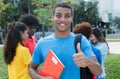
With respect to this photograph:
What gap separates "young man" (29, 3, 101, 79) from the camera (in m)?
2.73

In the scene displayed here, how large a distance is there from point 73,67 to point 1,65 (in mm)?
7868

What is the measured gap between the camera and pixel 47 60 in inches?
112

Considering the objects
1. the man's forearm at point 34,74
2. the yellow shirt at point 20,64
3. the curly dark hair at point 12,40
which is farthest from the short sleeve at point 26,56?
the man's forearm at point 34,74

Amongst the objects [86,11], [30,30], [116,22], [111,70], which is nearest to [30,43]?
[30,30]

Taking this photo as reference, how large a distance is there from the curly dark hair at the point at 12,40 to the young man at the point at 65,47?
1105mm

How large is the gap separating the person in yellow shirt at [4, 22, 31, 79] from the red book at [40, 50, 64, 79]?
1102 mm

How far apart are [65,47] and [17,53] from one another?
1.36m

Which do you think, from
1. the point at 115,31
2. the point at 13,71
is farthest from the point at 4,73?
the point at 115,31

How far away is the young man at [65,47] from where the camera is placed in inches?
108

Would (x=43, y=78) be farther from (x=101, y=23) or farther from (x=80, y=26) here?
(x=101, y=23)

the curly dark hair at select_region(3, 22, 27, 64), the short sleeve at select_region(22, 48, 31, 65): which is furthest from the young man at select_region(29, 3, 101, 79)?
the curly dark hair at select_region(3, 22, 27, 64)

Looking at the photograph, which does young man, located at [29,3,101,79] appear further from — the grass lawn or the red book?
the grass lawn

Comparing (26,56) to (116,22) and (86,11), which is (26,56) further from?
(116,22)

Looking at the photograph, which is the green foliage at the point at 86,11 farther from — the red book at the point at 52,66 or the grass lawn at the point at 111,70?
the red book at the point at 52,66
